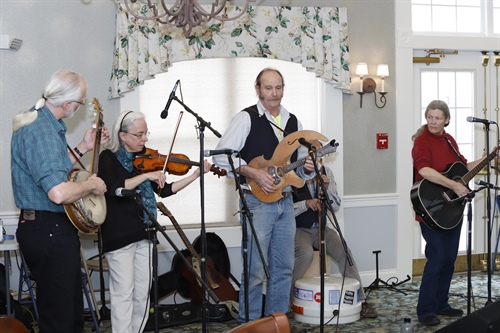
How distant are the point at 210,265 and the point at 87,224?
195cm

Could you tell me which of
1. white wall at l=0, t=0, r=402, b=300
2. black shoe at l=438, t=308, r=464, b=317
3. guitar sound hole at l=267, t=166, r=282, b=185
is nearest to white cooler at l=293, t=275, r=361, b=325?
black shoe at l=438, t=308, r=464, b=317

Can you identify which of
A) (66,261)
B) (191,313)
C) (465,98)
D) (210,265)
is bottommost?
(191,313)

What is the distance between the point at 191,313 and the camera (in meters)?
4.86

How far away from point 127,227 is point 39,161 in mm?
769

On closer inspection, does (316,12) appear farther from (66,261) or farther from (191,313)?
(66,261)

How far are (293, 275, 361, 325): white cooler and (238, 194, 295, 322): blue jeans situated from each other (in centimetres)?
41

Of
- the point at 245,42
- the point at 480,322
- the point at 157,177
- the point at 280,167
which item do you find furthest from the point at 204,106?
the point at 480,322

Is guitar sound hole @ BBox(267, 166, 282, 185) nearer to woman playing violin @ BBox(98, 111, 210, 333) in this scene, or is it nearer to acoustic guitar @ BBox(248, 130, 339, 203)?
acoustic guitar @ BBox(248, 130, 339, 203)

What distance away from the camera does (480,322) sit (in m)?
2.22

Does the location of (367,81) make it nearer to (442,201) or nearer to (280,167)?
(442,201)

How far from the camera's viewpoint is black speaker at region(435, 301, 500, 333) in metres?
2.20

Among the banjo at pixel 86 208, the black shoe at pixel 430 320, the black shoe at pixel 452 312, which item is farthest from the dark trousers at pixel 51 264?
the black shoe at pixel 452 312

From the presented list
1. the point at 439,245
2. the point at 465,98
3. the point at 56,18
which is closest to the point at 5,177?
the point at 56,18

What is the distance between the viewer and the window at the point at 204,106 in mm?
5523
